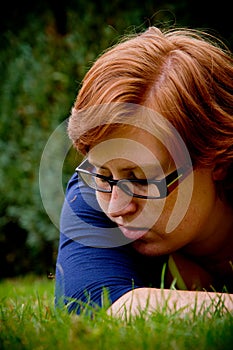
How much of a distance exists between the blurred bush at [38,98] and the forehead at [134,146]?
94.1 inches

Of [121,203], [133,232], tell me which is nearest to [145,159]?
[121,203]

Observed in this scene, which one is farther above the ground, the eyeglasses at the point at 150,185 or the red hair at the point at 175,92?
the red hair at the point at 175,92

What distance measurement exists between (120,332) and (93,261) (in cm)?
63

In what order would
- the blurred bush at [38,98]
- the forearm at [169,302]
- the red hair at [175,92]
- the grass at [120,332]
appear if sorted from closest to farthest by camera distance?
1. the grass at [120,332]
2. the forearm at [169,302]
3. the red hair at [175,92]
4. the blurred bush at [38,98]

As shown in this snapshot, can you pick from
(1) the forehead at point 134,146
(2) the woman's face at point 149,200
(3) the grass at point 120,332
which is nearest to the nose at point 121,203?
(2) the woman's face at point 149,200

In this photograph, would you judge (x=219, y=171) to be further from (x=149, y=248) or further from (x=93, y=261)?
(x=93, y=261)

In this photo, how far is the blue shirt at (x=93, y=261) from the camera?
232 cm

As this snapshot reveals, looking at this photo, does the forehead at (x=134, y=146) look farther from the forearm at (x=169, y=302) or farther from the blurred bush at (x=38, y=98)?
the blurred bush at (x=38, y=98)

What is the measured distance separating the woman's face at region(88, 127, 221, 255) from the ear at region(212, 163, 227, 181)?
21 millimetres

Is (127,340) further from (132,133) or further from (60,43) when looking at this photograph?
(60,43)

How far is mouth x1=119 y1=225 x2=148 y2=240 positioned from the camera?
2457 millimetres

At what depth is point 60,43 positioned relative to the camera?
5430 millimetres

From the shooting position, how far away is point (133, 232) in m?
2.46

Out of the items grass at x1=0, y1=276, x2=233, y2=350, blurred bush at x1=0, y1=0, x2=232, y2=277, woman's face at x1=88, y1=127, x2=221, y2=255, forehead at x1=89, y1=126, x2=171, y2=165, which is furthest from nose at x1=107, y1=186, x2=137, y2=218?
blurred bush at x1=0, y1=0, x2=232, y2=277
